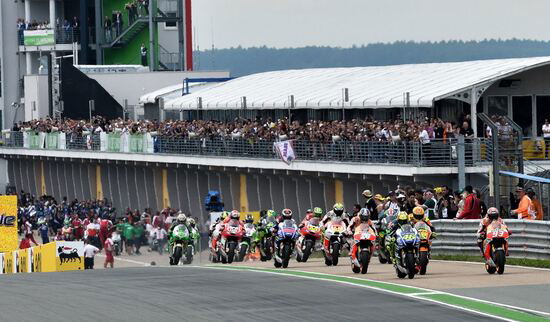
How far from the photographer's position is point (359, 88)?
5084 cm

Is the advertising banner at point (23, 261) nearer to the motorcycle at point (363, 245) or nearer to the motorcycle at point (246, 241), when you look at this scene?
the motorcycle at point (246, 241)

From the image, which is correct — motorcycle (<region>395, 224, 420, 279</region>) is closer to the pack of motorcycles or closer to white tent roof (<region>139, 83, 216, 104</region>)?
the pack of motorcycles

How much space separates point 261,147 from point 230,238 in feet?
52.4

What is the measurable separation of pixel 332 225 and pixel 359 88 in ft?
72.7

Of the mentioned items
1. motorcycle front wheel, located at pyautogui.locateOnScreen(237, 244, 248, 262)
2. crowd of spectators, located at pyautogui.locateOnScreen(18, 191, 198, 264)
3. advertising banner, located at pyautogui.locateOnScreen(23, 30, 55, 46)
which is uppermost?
advertising banner, located at pyautogui.locateOnScreen(23, 30, 55, 46)

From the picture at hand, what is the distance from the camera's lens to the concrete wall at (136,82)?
7762 cm

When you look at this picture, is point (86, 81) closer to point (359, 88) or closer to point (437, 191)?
point (359, 88)

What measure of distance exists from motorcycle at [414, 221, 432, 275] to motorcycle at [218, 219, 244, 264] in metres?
7.82

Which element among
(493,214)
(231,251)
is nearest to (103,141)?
(231,251)

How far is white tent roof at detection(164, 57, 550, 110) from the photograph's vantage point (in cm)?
4281

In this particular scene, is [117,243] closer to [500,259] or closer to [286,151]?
[286,151]

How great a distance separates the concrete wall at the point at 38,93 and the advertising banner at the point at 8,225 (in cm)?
3421

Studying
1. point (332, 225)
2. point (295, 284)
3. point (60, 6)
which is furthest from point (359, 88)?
point (60, 6)

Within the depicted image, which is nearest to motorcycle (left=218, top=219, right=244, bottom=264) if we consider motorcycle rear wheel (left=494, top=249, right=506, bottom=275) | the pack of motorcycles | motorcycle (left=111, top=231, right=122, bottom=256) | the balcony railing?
the pack of motorcycles
